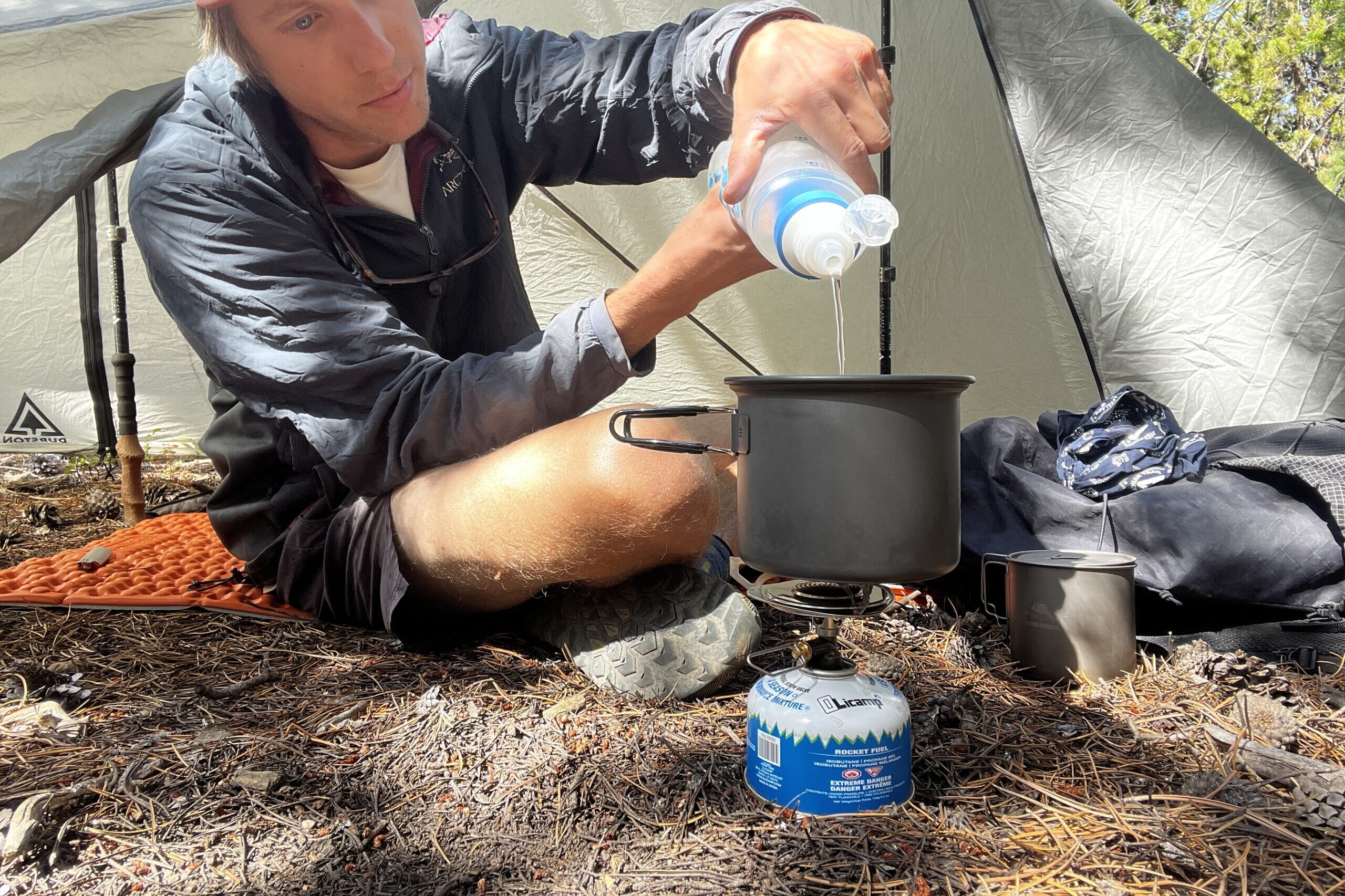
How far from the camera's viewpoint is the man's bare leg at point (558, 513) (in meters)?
1.09

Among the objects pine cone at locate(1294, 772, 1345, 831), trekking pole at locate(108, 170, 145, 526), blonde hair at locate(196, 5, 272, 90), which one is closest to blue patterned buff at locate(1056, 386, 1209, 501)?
pine cone at locate(1294, 772, 1345, 831)

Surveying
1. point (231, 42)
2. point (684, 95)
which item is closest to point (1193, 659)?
point (684, 95)

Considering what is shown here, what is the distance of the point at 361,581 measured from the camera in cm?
135

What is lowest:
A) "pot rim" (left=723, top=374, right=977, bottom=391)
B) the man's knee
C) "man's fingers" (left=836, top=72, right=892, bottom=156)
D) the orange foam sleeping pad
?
the orange foam sleeping pad

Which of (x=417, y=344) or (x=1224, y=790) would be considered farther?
(x=417, y=344)

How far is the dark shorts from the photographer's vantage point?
1.28 metres

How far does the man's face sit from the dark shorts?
1.87 feet

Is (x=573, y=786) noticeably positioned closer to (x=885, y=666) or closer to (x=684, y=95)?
(x=885, y=666)

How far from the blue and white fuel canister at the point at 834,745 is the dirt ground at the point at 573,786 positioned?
2cm

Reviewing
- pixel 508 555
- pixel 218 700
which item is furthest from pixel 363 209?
pixel 218 700

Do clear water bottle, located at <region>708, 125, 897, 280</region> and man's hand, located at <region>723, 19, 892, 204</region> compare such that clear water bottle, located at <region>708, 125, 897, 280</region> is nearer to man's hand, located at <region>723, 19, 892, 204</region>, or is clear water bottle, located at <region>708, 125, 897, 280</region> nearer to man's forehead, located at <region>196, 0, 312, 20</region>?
man's hand, located at <region>723, 19, 892, 204</region>

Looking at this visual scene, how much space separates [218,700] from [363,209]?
758 mm

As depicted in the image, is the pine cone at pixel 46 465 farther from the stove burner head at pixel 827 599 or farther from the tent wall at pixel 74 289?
the stove burner head at pixel 827 599

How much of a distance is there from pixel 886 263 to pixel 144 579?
1.87 metres
